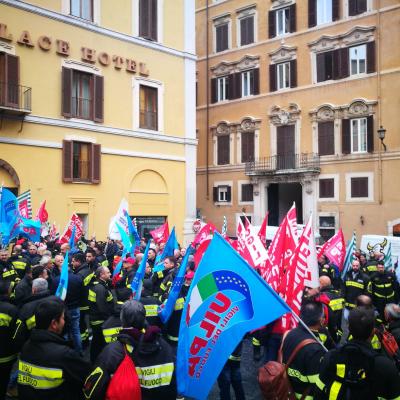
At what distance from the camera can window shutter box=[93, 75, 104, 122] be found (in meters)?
21.3

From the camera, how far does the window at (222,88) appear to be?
3209 centimetres

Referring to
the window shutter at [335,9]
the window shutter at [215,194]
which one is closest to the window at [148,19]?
the window shutter at [335,9]

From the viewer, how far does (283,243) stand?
678 cm

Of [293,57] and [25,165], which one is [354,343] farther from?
[293,57]

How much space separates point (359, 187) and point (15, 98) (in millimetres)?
17904

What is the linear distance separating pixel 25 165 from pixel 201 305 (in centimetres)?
1668

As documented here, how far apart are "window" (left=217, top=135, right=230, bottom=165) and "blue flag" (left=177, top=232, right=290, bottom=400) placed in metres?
27.6

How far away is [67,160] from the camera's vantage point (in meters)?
20.4

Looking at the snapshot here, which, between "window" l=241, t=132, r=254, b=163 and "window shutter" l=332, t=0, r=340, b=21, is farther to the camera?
"window" l=241, t=132, r=254, b=163

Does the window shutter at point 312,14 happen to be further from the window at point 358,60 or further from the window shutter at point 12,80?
the window shutter at point 12,80

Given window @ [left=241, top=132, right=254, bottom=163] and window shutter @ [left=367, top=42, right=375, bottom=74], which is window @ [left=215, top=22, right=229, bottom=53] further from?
window shutter @ [left=367, top=42, right=375, bottom=74]

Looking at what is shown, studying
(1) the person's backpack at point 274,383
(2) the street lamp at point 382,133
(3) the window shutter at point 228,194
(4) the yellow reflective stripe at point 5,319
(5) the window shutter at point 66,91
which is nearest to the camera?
(1) the person's backpack at point 274,383

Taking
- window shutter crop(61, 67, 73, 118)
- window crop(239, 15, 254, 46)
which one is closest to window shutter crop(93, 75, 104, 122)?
window shutter crop(61, 67, 73, 118)

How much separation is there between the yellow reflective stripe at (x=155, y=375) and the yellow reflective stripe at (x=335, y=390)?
4.29 ft
